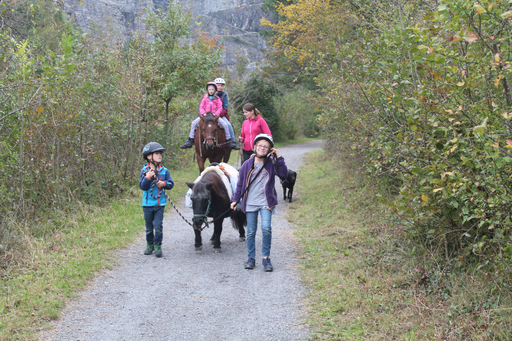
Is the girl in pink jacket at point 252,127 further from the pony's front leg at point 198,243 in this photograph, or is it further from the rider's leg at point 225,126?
the pony's front leg at point 198,243

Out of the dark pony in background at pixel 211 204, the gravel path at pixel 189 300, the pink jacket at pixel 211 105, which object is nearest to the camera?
the gravel path at pixel 189 300

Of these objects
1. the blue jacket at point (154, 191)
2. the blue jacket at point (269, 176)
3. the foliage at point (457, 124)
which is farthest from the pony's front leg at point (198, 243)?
the foliage at point (457, 124)

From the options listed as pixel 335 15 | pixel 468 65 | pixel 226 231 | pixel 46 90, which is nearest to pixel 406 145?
pixel 468 65

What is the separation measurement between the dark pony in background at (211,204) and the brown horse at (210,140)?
269 centimetres

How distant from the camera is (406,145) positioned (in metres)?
5.05

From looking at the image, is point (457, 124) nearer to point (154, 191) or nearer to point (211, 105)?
point (154, 191)

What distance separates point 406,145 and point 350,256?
2213 mm

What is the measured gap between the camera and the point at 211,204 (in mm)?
7031

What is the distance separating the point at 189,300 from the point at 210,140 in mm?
5106

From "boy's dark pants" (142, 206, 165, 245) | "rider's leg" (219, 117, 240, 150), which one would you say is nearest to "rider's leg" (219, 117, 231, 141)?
"rider's leg" (219, 117, 240, 150)

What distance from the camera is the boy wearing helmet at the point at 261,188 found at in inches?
251

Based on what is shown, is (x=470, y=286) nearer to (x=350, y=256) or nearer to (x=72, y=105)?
(x=350, y=256)

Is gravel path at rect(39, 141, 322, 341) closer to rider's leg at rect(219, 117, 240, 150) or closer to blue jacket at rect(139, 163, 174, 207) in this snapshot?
Result: blue jacket at rect(139, 163, 174, 207)

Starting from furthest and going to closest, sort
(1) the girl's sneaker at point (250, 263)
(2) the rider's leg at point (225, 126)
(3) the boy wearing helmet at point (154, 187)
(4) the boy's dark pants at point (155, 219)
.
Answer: (2) the rider's leg at point (225, 126) < (4) the boy's dark pants at point (155, 219) < (3) the boy wearing helmet at point (154, 187) < (1) the girl's sneaker at point (250, 263)
